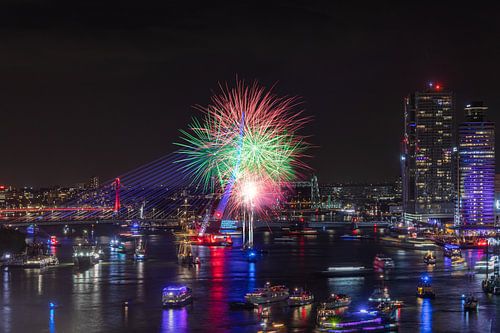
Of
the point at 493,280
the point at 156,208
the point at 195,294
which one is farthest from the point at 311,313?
the point at 156,208

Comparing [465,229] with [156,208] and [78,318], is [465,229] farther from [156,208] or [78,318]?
[78,318]

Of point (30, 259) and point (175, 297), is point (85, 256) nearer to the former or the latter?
point (30, 259)

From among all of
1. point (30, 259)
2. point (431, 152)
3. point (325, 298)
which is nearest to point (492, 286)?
point (325, 298)

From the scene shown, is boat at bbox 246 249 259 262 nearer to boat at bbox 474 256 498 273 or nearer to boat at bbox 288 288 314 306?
boat at bbox 474 256 498 273

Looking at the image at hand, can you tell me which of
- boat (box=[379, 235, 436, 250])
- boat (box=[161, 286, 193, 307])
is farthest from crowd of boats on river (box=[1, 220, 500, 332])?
boat (box=[379, 235, 436, 250])

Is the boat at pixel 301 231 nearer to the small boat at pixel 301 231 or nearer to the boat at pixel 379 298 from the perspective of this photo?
the small boat at pixel 301 231

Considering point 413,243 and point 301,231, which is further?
point 301,231
